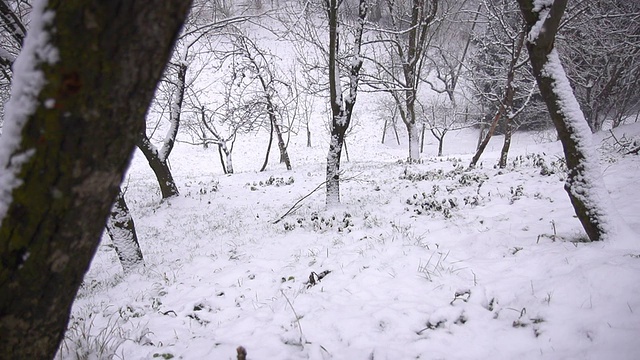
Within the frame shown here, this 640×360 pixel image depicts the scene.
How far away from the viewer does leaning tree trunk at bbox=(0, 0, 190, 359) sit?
1.06 m

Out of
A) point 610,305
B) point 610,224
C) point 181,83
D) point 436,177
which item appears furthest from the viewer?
point 181,83

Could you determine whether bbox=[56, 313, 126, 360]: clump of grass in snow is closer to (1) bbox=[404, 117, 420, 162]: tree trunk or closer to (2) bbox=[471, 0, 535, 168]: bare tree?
(2) bbox=[471, 0, 535, 168]: bare tree

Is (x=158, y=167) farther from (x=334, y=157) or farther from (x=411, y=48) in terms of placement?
(x=411, y=48)

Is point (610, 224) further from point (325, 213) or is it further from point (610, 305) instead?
point (325, 213)

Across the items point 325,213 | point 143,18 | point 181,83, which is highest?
point 181,83

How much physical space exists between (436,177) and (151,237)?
8.12 metres

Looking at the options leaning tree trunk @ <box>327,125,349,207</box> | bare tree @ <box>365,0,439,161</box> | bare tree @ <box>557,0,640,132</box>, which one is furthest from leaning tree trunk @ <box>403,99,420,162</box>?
leaning tree trunk @ <box>327,125,349,207</box>

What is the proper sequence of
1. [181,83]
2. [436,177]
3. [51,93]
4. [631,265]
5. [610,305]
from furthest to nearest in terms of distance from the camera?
[181,83]
[436,177]
[631,265]
[610,305]
[51,93]

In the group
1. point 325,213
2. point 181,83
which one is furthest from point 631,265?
point 181,83

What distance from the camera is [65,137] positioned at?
3.65 ft

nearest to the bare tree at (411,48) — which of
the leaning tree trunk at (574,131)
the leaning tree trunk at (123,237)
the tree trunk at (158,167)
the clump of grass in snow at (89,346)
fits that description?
the leaning tree trunk at (574,131)

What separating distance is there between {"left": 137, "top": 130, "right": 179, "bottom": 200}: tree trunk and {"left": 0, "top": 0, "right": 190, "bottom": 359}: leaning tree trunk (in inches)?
361

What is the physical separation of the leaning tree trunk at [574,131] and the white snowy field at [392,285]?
32 cm

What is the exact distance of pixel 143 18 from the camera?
3.59 feet
